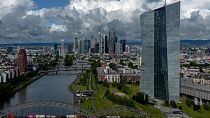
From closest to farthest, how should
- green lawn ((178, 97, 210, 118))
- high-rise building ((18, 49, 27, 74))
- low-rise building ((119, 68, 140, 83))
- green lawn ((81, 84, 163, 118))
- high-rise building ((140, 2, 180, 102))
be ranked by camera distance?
green lawn ((81, 84, 163, 118)) → green lawn ((178, 97, 210, 118)) → high-rise building ((140, 2, 180, 102)) → low-rise building ((119, 68, 140, 83)) → high-rise building ((18, 49, 27, 74))

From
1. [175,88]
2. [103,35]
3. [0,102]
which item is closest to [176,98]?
[175,88]

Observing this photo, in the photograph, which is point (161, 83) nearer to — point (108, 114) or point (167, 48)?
point (167, 48)

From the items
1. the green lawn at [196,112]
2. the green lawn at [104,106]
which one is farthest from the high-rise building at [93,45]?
the green lawn at [196,112]

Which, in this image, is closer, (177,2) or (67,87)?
(177,2)

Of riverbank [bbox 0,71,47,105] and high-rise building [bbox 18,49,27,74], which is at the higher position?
high-rise building [bbox 18,49,27,74]

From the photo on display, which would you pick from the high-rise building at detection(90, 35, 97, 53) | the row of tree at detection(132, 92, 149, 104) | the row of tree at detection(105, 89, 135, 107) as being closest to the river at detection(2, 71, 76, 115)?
the row of tree at detection(105, 89, 135, 107)

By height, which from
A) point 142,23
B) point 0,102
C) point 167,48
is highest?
point 142,23

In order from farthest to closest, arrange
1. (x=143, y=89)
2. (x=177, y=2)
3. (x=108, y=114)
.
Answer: (x=143, y=89) < (x=177, y=2) < (x=108, y=114)

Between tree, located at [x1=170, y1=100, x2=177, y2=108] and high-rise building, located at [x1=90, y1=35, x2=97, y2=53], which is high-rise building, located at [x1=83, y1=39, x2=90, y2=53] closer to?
high-rise building, located at [x1=90, y1=35, x2=97, y2=53]

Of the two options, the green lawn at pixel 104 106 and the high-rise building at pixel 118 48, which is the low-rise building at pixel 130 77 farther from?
the high-rise building at pixel 118 48
